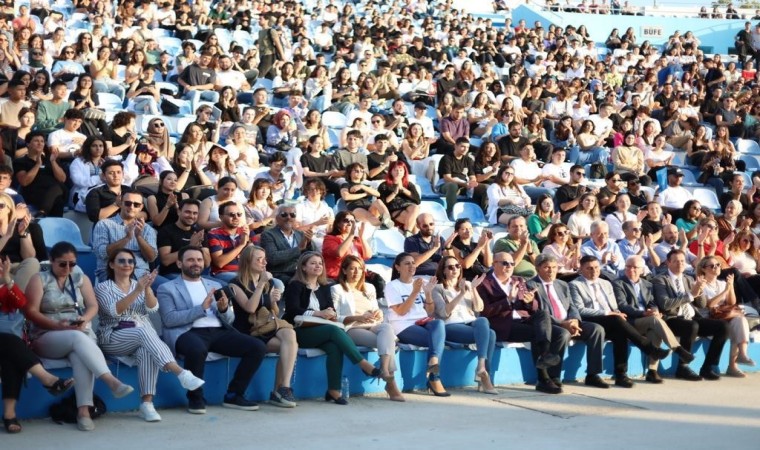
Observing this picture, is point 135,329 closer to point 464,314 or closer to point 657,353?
point 464,314

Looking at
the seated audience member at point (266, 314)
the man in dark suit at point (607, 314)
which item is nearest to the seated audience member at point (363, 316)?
the seated audience member at point (266, 314)

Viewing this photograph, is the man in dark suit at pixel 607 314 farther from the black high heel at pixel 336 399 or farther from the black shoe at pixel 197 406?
the black shoe at pixel 197 406

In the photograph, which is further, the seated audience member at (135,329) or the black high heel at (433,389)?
the black high heel at (433,389)

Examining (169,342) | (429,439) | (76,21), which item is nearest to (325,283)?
(169,342)

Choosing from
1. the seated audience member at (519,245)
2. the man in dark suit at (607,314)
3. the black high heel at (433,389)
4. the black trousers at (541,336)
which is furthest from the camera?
the seated audience member at (519,245)

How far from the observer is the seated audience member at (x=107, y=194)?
27.3 ft

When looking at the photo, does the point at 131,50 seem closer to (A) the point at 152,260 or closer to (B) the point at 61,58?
(B) the point at 61,58

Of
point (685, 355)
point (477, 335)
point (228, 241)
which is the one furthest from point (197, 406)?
point (685, 355)

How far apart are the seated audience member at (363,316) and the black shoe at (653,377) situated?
2.31 m

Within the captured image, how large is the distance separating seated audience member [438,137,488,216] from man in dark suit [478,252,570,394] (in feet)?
9.71

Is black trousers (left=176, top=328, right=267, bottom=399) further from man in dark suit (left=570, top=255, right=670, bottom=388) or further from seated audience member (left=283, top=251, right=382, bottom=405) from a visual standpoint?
man in dark suit (left=570, top=255, right=670, bottom=388)

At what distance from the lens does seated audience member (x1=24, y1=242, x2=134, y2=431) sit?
5934 millimetres

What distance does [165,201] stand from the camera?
338 inches

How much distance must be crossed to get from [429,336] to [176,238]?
200 centimetres
